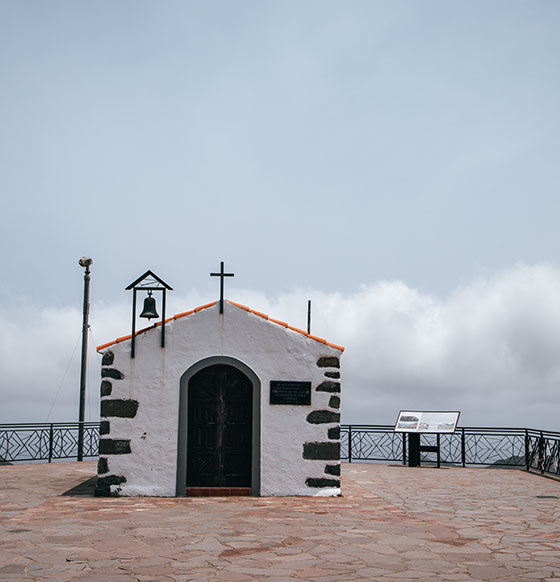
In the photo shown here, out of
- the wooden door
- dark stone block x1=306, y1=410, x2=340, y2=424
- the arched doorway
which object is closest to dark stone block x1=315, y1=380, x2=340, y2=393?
dark stone block x1=306, y1=410, x2=340, y2=424

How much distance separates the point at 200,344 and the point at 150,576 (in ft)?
19.3

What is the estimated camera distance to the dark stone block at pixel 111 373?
1138 centimetres

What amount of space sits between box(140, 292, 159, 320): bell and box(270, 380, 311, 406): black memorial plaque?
88.6 inches

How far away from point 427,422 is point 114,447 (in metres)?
Result: 9.22

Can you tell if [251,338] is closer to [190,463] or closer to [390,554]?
[190,463]

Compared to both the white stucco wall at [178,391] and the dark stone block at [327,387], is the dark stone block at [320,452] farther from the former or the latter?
the dark stone block at [327,387]

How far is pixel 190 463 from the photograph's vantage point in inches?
451

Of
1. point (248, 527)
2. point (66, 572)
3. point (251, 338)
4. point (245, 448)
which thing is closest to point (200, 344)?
point (251, 338)

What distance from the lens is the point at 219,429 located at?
37.8 feet

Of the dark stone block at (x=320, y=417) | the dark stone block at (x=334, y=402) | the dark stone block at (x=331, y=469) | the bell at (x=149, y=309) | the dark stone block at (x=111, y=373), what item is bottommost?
the dark stone block at (x=331, y=469)

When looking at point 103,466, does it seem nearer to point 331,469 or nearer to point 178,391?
point 178,391

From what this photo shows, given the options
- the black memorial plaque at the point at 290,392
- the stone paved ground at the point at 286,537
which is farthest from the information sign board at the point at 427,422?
the black memorial plaque at the point at 290,392

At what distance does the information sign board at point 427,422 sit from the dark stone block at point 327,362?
6.58 m

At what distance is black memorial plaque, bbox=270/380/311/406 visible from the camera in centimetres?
1155
